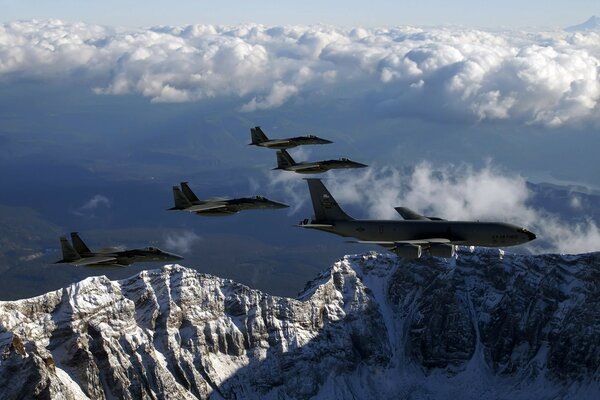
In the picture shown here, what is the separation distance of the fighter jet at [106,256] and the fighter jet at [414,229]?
103 ft

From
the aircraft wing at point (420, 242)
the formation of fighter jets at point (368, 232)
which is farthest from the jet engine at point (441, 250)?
the formation of fighter jets at point (368, 232)

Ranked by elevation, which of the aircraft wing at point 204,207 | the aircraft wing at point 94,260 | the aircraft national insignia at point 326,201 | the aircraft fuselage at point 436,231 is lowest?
the aircraft wing at point 94,260

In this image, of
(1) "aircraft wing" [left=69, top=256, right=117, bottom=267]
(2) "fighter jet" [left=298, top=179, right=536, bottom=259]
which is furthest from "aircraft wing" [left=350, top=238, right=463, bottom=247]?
(1) "aircraft wing" [left=69, top=256, right=117, bottom=267]

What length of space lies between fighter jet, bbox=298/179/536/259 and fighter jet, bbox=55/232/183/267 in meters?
31.4

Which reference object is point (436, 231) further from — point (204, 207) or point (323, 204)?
point (204, 207)

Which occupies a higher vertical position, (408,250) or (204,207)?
(204,207)

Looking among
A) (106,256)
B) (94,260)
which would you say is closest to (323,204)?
(106,256)

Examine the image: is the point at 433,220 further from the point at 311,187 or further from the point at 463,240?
the point at 311,187

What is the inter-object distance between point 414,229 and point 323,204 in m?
20.1

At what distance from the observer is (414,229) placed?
189250 millimetres

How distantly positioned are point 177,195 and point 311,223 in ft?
93.3

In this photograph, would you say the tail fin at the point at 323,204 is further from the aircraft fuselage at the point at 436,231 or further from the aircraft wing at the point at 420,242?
the aircraft wing at the point at 420,242

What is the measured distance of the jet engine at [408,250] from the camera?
169 meters

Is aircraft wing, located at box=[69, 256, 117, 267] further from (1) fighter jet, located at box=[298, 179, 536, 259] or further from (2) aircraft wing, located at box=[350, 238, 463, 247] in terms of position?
(2) aircraft wing, located at box=[350, 238, 463, 247]
